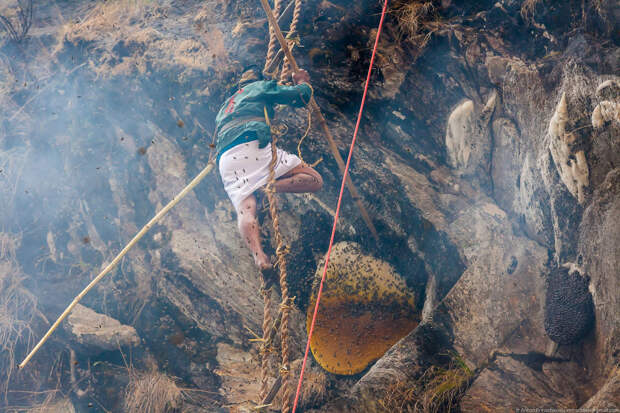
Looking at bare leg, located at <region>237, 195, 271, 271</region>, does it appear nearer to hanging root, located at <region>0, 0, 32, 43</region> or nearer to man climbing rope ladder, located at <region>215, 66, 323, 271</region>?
man climbing rope ladder, located at <region>215, 66, 323, 271</region>

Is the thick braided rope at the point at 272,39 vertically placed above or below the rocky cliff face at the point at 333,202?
above

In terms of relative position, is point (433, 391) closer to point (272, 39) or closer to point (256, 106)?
point (256, 106)

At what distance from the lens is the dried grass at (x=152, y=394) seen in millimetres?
3445

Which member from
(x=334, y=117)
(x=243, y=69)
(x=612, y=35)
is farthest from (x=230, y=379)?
(x=612, y=35)

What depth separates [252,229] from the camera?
2.95 meters

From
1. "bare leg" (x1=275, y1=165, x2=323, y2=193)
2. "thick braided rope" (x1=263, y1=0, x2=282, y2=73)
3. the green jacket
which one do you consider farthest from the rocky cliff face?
the green jacket

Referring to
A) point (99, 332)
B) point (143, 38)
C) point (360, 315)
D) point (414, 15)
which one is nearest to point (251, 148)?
point (360, 315)

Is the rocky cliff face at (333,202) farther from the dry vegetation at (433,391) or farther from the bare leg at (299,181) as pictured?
the bare leg at (299,181)

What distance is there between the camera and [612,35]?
2.65m

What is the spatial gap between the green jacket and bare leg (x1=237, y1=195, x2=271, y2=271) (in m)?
0.42

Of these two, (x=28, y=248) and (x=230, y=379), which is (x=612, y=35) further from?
(x=28, y=248)

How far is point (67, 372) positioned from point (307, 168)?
282cm

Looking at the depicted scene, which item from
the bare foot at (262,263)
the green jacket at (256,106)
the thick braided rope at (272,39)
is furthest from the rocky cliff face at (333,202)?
the bare foot at (262,263)

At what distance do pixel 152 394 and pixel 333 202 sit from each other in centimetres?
215
